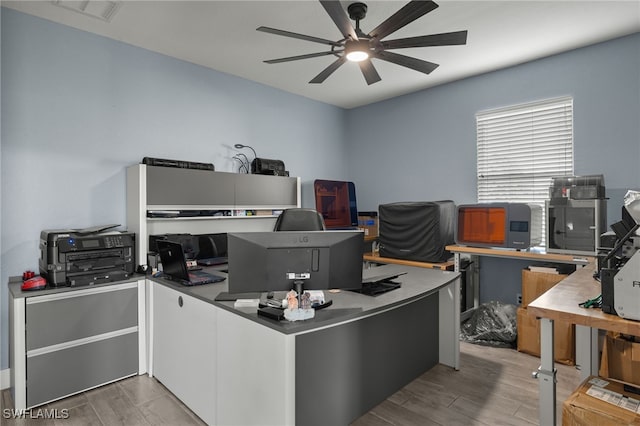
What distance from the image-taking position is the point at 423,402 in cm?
236

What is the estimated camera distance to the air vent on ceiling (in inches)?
102

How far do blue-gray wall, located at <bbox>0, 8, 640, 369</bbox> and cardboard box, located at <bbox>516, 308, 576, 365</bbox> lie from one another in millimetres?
674

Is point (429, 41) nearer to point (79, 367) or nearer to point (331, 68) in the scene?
point (331, 68)

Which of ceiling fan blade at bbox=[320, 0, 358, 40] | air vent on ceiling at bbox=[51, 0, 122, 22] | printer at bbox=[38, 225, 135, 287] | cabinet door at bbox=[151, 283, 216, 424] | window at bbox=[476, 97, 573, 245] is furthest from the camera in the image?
window at bbox=[476, 97, 573, 245]

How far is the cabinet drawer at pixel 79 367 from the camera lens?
7.73 feet

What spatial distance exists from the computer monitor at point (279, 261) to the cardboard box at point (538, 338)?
2.13m

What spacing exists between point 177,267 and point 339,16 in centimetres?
192

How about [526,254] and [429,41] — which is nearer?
[429,41]

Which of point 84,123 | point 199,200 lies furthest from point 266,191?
point 84,123

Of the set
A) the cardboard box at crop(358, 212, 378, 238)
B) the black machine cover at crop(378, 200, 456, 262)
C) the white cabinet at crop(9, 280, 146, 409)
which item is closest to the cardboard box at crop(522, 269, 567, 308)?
the black machine cover at crop(378, 200, 456, 262)

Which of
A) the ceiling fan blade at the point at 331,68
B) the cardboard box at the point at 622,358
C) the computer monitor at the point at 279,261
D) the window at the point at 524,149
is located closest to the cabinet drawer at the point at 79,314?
the computer monitor at the point at 279,261

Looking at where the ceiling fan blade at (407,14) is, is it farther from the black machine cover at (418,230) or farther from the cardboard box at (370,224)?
the cardboard box at (370,224)

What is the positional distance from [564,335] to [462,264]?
1116 millimetres

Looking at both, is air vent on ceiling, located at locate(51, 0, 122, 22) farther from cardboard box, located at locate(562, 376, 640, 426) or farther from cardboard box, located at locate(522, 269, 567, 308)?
cardboard box, located at locate(522, 269, 567, 308)
